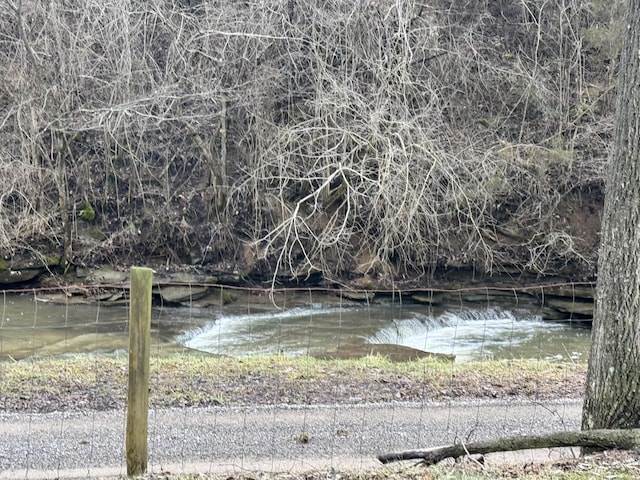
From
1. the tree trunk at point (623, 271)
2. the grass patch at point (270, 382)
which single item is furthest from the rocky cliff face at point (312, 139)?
the tree trunk at point (623, 271)

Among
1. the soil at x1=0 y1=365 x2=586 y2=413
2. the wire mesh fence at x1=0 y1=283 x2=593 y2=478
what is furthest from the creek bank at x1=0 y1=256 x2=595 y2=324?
the soil at x1=0 y1=365 x2=586 y2=413

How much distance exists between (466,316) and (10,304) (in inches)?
430

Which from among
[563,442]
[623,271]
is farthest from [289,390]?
[623,271]

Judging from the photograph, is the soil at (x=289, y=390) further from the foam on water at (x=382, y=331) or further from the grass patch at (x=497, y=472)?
the foam on water at (x=382, y=331)

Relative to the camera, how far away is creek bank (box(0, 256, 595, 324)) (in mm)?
15797

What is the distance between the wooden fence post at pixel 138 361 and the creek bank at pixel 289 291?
37.4 ft

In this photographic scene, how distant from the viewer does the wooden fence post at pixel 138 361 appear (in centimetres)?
396

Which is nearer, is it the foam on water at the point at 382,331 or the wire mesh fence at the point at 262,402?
the wire mesh fence at the point at 262,402

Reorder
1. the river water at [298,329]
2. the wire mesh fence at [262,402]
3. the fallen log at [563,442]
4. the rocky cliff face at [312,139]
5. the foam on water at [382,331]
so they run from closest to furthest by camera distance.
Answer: the fallen log at [563,442] → the wire mesh fence at [262,402] → the river water at [298,329] → the foam on water at [382,331] → the rocky cliff face at [312,139]

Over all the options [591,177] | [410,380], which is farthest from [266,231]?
[410,380]

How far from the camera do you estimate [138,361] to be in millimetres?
4035

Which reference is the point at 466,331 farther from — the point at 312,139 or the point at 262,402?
the point at 262,402

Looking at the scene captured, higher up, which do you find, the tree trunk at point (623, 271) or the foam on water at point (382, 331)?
the tree trunk at point (623, 271)

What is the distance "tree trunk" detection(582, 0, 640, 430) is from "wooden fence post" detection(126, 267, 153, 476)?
3.00 metres
